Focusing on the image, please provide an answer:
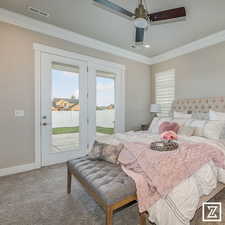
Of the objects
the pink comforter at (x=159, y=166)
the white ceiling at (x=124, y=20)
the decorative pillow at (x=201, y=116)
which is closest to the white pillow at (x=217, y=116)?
the decorative pillow at (x=201, y=116)

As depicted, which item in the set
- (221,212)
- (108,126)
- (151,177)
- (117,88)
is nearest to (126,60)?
(117,88)

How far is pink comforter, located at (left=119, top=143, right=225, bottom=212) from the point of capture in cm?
145

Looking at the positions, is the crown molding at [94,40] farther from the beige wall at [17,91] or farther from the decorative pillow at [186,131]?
the decorative pillow at [186,131]

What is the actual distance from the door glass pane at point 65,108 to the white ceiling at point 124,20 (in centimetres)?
97

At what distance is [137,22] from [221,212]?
→ 8.37ft

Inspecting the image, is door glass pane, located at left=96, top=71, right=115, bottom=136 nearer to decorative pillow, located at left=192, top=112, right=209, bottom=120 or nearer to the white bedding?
decorative pillow, located at left=192, top=112, right=209, bottom=120

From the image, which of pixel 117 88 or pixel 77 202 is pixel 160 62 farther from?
pixel 77 202

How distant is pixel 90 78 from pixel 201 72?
2836 mm

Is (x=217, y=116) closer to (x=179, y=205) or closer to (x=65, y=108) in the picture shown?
(x=179, y=205)

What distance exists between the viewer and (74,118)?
3.54 metres

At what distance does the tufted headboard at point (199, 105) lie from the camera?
129 inches

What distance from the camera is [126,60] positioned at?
14.6 ft

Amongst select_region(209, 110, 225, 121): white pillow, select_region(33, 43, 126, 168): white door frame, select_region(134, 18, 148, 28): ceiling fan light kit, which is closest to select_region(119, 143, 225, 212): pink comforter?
select_region(209, 110, 225, 121): white pillow

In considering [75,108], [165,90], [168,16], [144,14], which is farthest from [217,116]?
[75,108]
